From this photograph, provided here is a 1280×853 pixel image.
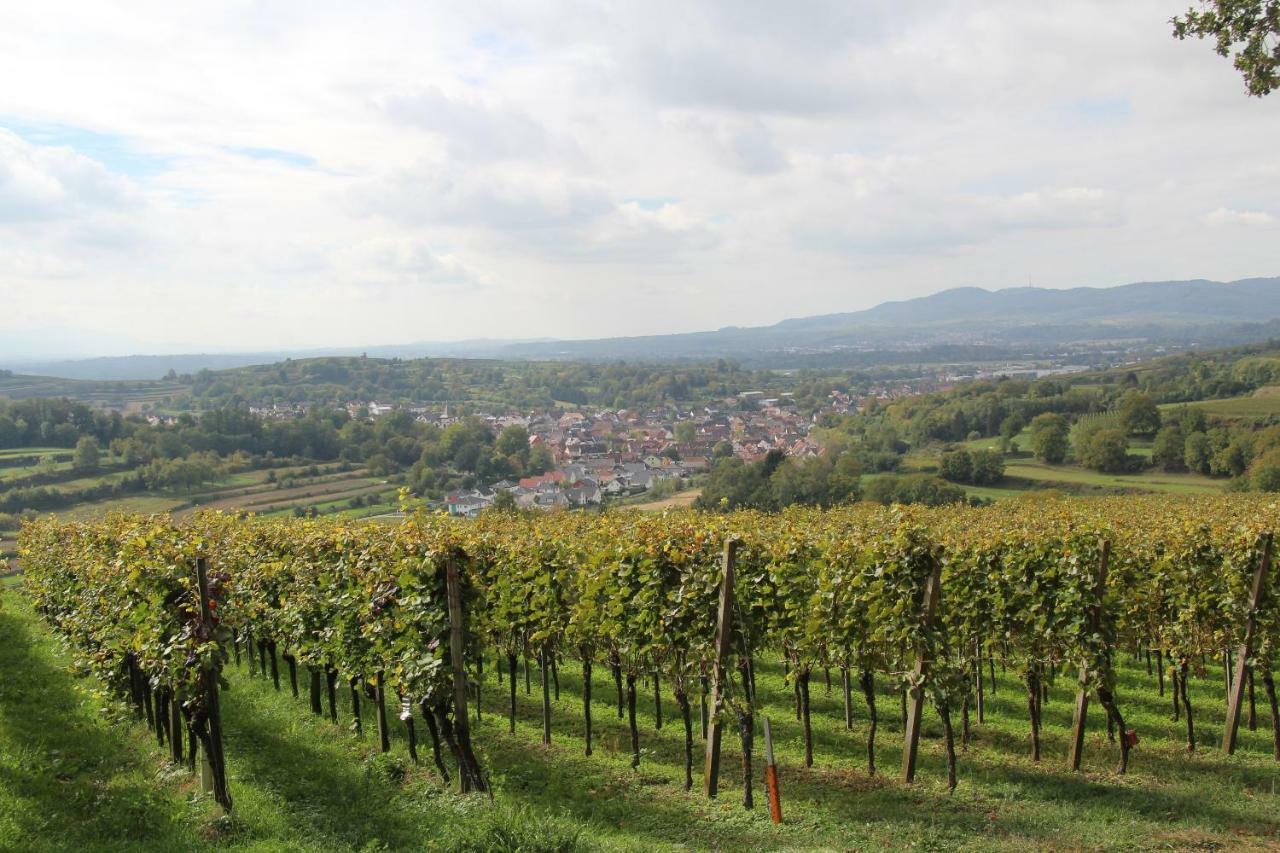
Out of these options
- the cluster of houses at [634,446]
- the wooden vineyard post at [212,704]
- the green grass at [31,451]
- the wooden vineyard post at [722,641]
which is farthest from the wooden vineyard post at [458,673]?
the green grass at [31,451]

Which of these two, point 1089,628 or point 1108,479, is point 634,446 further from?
point 1089,628

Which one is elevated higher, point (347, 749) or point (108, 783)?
point (108, 783)

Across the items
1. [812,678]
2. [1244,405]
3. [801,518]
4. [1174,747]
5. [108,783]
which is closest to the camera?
[108,783]

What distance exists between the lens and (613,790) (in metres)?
9.41

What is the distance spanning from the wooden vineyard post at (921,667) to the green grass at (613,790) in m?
0.31

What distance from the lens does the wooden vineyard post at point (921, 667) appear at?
8641 millimetres

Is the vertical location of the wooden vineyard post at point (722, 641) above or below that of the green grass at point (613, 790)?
above

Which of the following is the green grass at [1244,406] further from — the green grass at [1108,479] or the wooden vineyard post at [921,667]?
the wooden vineyard post at [921,667]

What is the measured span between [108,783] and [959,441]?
78.5 metres

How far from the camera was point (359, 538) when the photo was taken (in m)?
10.4

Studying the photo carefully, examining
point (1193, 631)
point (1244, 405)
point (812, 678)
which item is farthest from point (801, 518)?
point (1244, 405)

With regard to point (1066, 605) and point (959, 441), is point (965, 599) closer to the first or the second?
point (1066, 605)

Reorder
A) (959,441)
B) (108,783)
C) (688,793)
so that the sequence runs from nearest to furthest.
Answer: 1. (108,783)
2. (688,793)
3. (959,441)

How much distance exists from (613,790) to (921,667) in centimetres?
384
